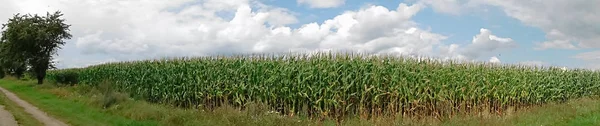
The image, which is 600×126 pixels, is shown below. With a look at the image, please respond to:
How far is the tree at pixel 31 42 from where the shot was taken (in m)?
42.8

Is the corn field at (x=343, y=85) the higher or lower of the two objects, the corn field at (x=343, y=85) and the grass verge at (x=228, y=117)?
the higher

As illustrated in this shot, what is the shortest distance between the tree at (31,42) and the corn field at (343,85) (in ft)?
75.3

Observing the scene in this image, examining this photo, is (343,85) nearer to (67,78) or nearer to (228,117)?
(228,117)

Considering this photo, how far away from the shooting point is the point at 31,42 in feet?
141

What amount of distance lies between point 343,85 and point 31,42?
35030mm

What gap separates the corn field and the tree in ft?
75.3

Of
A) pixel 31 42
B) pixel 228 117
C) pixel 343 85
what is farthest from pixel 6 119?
pixel 31 42

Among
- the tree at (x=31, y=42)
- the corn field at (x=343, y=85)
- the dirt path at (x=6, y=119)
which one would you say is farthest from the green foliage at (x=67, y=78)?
the dirt path at (x=6, y=119)

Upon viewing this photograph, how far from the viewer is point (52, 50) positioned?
45.0m

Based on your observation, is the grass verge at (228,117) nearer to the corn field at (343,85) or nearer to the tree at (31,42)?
the corn field at (343,85)

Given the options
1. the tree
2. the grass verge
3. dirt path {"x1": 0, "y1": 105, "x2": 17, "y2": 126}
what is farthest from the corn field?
the tree

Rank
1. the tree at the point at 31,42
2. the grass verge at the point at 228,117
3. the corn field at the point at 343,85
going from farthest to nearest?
the tree at the point at 31,42, the corn field at the point at 343,85, the grass verge at the point at 228,117

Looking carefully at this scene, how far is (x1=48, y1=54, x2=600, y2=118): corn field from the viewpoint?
1655 centimetres

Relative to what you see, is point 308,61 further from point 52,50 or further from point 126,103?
point 52,50
